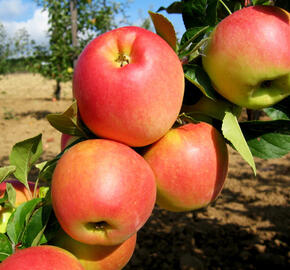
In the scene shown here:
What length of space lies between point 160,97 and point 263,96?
255mm

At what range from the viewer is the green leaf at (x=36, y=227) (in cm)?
72

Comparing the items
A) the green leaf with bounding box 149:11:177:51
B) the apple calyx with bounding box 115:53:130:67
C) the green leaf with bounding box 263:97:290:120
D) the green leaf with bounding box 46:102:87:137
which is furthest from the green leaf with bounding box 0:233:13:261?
the green leaf with bounding box 263:97:290:120

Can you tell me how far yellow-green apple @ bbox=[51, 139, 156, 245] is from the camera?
1.98 feet

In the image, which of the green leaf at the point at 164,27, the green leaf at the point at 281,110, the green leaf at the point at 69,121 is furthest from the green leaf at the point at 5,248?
the green leaf at the point at 281,110

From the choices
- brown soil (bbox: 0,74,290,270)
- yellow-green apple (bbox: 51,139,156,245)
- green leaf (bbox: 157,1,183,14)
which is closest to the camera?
yellow-green apple (bbox: 51,139,156,245)

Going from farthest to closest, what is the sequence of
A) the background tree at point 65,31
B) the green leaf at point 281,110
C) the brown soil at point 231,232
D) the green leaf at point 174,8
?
the background tree at point 65,31 → the brown soil at point 231,232 → the green leaf at point 174,8 → the green leaf at point 281,110

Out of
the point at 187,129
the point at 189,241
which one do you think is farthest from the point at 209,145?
the point at 189,241

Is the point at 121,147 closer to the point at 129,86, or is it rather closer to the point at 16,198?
the point at 129,86

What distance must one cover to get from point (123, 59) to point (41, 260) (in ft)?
1.44

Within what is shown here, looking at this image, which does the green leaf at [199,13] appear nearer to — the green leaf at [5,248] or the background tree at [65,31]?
the green leaf at [5,248]

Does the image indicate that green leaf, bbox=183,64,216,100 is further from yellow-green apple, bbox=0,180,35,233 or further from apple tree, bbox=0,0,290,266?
yellow-green apple, bbox=0,180,35,233

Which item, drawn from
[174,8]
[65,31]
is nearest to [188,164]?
[174,8]

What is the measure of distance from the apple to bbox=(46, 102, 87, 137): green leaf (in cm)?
32

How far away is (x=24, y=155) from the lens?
88cm
